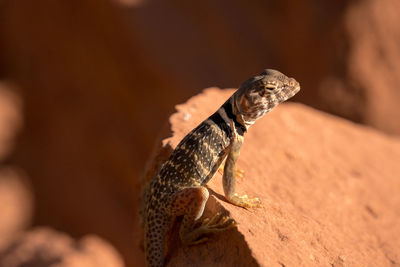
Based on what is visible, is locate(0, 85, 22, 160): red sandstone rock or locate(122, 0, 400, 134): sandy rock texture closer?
locate(122, 0, 400, 134): sandy rock texture

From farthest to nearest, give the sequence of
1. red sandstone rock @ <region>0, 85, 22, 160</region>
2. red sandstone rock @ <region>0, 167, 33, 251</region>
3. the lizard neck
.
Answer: red sandstone rock @ <region>0, 85, 22, 160</region> → red sandstone rock @ <region>0, 167, 33, 251</region> → the lizard neck

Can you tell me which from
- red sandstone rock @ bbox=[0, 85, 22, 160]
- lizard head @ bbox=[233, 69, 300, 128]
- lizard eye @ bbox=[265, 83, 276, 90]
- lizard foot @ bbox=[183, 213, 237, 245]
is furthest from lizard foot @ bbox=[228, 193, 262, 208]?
red sandstone rock @ bbox=[0, 85, 22, 160]

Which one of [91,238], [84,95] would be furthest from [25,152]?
[91,238]

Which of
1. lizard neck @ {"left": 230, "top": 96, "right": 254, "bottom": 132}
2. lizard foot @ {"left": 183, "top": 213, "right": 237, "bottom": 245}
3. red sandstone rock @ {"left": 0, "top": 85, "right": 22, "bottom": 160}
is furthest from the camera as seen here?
red sandstone rock @ {"left": 0, "top": 85, "right": 22, "bottom": 160}

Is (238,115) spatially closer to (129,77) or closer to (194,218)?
(194,218)

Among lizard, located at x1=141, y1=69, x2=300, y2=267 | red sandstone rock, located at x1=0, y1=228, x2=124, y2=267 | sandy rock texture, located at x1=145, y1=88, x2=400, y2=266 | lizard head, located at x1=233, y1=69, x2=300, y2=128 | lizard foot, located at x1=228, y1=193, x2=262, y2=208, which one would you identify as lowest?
red sandstone rock, located at x1=0, y1=228, x2=124, y2=267

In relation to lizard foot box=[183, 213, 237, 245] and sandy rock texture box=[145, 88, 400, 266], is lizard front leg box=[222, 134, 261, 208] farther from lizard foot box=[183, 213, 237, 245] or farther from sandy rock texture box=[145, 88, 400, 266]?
lizard foot box=[183, 213, 237, 245]

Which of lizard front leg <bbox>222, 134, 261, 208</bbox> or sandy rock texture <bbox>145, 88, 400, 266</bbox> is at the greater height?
lizard front leg <bbox>222, 134, 261, 208</bbox>
